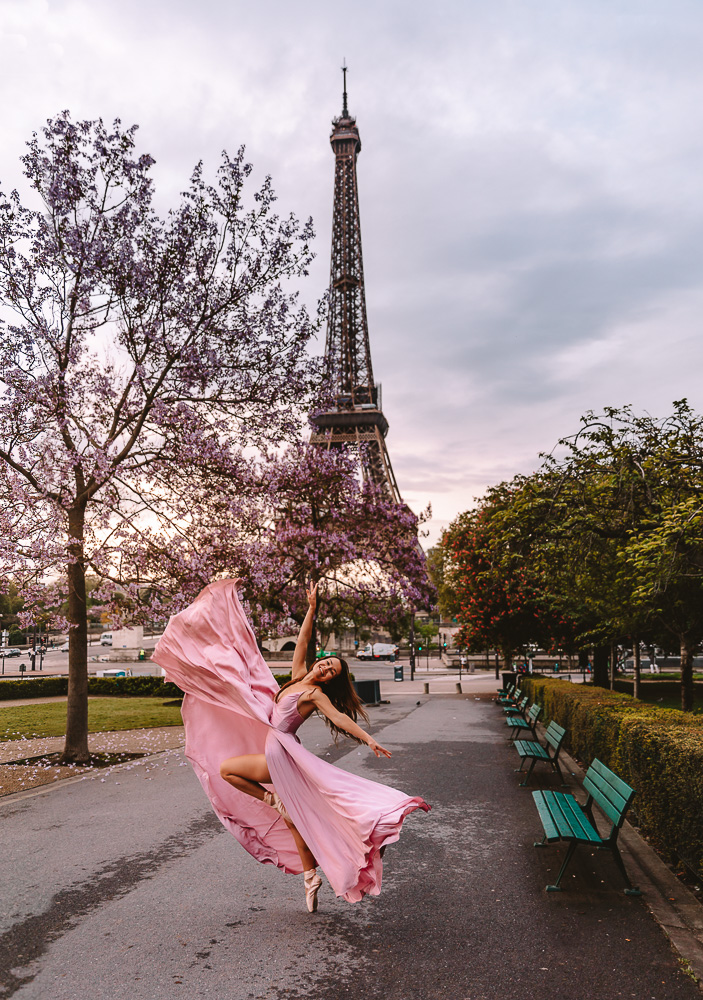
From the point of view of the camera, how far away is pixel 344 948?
15.1 ft

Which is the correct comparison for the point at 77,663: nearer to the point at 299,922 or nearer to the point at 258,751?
the point at 258,751

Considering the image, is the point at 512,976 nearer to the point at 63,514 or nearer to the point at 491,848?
the point at 491,848

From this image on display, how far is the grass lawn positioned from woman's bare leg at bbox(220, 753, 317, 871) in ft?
43.6

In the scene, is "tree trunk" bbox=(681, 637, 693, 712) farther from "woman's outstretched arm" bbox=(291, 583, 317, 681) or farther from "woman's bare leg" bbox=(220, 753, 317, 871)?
"woman's bare leg" bbox=(220, 753, 317, 871)

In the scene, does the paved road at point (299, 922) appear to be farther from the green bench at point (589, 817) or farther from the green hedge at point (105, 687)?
the green hedge at point (105, 687)

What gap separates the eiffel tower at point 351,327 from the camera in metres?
52.3

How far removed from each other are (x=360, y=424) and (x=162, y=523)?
4143 centimetres

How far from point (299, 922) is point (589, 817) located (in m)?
2.84

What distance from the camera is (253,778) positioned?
522 cm

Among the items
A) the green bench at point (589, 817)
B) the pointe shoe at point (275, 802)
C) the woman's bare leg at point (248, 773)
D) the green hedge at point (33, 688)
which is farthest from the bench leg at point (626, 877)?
the green hedge at point (33, 688)

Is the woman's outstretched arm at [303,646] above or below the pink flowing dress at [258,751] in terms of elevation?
above

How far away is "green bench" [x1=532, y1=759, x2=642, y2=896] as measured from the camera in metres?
5.62

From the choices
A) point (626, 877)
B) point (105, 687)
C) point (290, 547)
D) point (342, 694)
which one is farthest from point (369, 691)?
point (342, 694)

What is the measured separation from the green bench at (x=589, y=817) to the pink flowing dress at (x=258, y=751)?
181 cm
